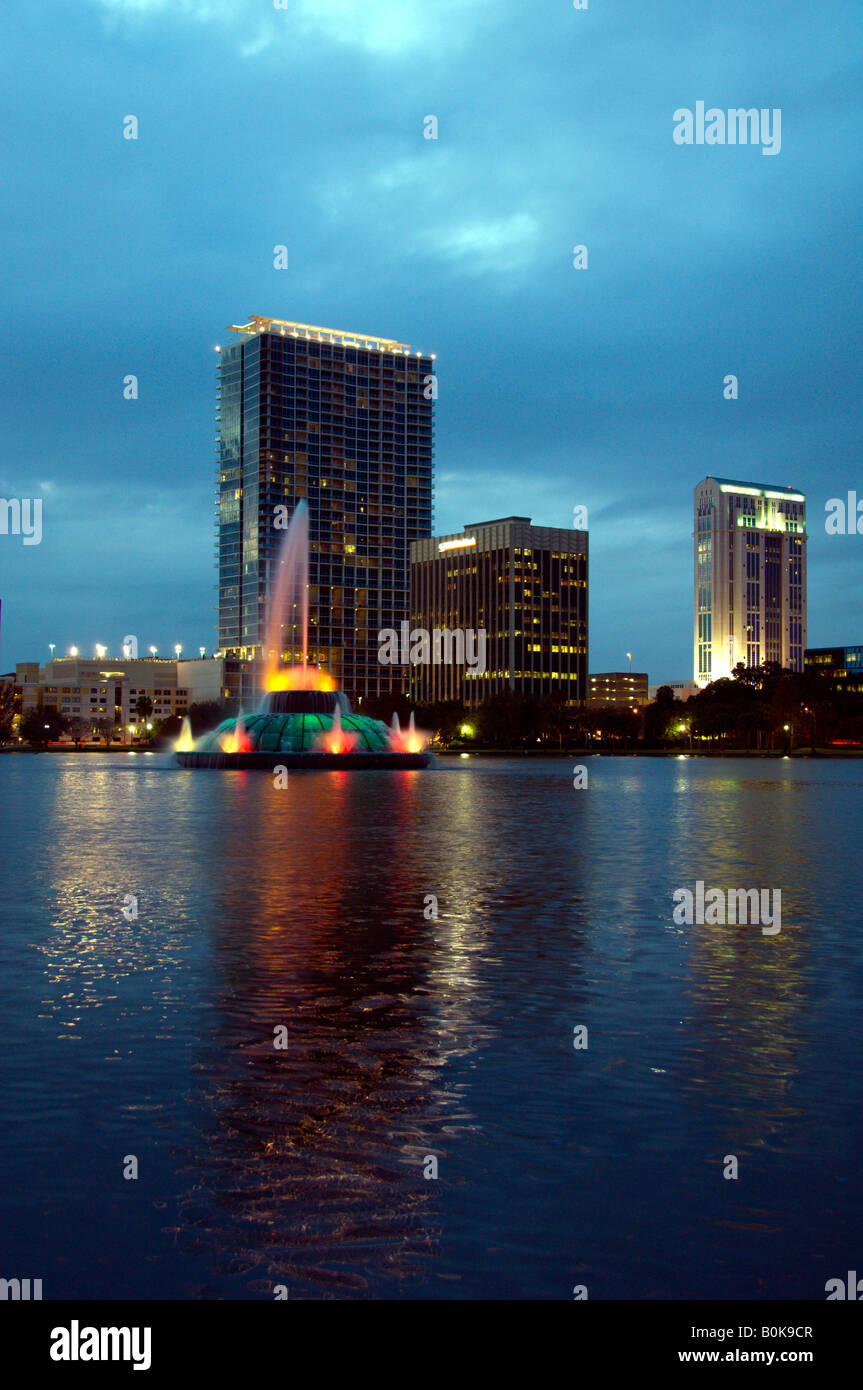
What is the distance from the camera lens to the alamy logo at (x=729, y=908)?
51.0 ft

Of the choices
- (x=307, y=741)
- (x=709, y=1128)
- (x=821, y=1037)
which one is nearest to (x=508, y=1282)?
(x=709, y=1128)

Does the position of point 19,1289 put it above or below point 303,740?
above

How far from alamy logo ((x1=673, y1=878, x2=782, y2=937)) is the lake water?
1.02ft

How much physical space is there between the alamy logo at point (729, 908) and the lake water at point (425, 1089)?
0.31 m

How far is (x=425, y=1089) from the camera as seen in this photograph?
27.0ft

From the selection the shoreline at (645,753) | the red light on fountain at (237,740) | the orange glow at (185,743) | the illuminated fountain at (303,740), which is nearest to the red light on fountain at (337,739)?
the illuminated fountain at (303,740)

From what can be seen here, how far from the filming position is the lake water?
570 centimetres

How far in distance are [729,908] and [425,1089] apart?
9.27 metres

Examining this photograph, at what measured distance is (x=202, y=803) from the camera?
41.5 m

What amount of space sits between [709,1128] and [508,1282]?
2.39 meters

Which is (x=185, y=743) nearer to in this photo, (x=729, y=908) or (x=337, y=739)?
(x=337, y=739)
